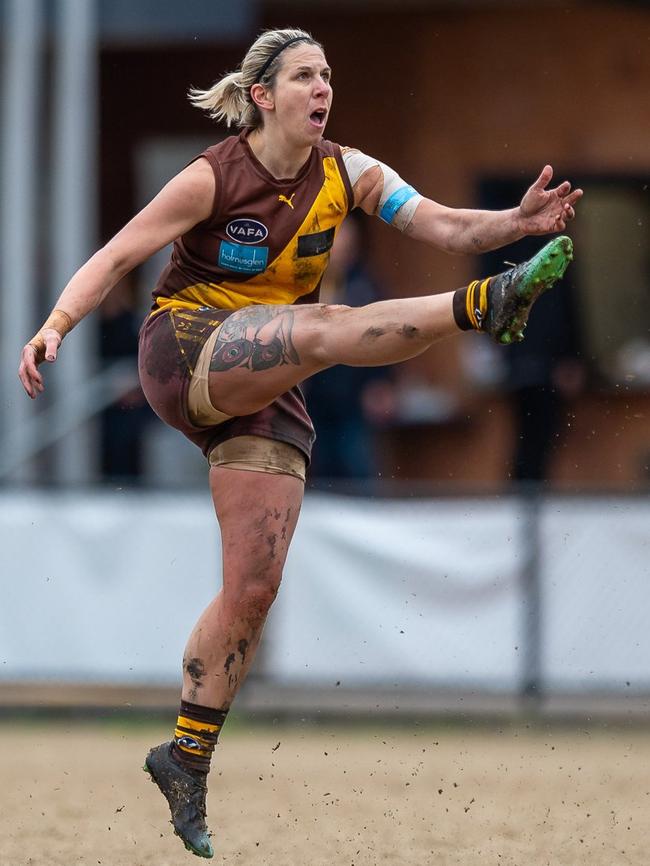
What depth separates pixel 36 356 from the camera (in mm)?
5402

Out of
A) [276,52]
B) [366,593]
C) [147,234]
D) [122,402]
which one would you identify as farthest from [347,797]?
[122,402]

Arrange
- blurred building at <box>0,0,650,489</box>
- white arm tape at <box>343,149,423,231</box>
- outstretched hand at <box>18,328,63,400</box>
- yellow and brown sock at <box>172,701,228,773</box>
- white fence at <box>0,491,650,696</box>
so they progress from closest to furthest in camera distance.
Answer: outstretched hand at <box>18,328,63,400</box> < yellow and brown sock at <box>172,701,228,773</box> < white arm tape at <box>343,149,423,231</box> < white fence at <box>0,491,650,696</box> < blurred building at <box>0,0,650,489</box>

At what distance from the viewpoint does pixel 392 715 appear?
9781 millimetres

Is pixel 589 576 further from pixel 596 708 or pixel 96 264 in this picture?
pixel 96 264

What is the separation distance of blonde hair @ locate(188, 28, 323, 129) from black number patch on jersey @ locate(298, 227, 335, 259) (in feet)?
1.36

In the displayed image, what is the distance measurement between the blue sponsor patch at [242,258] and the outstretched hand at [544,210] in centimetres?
83

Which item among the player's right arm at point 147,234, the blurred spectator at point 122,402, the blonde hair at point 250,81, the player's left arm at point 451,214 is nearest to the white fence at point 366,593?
the blurred spectator at point 122,402

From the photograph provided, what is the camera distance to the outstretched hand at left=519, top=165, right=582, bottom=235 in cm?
568

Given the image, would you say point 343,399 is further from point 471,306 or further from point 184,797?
point 471,306

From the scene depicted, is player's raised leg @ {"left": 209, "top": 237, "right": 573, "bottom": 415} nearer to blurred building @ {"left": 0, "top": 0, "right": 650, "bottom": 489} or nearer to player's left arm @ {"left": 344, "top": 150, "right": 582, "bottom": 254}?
player's left arm @ {"left": 344, "top": 150, "right": 582, "bottom": 254}

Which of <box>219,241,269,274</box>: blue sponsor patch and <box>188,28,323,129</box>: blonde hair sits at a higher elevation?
<box>188,28,323,129</box>: blonde hair

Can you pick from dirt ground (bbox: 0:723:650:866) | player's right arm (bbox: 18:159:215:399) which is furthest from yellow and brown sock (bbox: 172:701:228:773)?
player's right arm (bbox: 18:159:215:399)

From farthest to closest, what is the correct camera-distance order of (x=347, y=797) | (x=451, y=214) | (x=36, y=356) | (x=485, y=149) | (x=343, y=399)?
(x=485, y=149), (x=343, y=399), (x=347, y=797), (x=451, y=214), (x=36, y=356)

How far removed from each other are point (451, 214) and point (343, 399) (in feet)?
16.8
